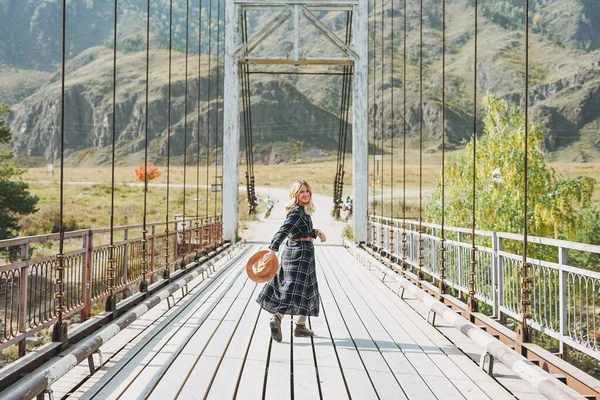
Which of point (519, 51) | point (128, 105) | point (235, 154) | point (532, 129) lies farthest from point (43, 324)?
point (519, 51)

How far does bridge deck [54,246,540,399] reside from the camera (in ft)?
12.6

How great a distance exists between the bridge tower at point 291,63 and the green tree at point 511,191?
8590 mm

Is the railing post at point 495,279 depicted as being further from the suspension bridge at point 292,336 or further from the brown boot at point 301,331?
the brown boot at point 301,331

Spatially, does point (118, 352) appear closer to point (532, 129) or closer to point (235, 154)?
point (235, 154)

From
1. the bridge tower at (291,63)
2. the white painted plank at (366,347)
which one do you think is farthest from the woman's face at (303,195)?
the bridge tower at (291,63)

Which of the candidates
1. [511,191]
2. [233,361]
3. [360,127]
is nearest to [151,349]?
[233,361]

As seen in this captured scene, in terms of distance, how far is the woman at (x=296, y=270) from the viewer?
205 inches

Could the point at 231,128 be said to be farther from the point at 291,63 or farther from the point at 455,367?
the point at 455,367

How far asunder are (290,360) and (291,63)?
12132 millimetres

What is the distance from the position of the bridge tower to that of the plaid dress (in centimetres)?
1034

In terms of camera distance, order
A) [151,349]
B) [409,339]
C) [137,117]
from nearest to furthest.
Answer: [151,349] → [409,339] → [137,117]

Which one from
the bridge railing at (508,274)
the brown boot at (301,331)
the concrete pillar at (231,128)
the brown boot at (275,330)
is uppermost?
the concrete pillar at (231,128)

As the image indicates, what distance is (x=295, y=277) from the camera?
524 cm

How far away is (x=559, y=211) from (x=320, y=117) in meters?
128
